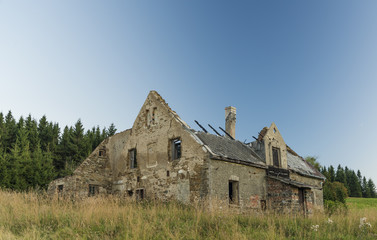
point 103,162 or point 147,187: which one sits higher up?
point 103,162

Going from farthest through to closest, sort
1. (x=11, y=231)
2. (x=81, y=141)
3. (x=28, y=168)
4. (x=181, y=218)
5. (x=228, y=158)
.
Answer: (x=81, y=141) < (x=28, y=168) < (x=228, y=158) < (x=181, y=218) < (x=11, y=231)

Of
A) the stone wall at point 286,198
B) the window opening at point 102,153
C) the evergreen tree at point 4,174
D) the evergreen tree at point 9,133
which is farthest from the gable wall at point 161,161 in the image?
the evergreen tree at point 9,133

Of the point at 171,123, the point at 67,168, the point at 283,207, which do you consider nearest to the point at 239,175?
the point at 283,207

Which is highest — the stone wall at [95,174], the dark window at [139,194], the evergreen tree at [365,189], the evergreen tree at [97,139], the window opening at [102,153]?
the evergreen tree at [97,139]

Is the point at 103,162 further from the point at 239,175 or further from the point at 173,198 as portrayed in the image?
the point at 239,175

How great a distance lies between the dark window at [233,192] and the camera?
645 inches

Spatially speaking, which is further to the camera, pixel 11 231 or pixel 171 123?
pixel 171 123

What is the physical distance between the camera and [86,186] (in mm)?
21031

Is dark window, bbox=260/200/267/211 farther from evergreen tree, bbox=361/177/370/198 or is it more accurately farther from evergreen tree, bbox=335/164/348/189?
evergreen tree, bbox=361/177/370/198

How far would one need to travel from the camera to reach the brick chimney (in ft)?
72.1

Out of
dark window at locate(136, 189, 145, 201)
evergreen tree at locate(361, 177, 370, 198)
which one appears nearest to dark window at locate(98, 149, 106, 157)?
dark window at locate(136, 189, 145, 201)

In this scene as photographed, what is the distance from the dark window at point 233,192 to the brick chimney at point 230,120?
18.2 ft

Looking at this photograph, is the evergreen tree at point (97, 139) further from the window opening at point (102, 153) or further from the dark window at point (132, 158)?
the dark window at point (132, 158)

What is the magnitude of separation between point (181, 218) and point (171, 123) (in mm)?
8109
